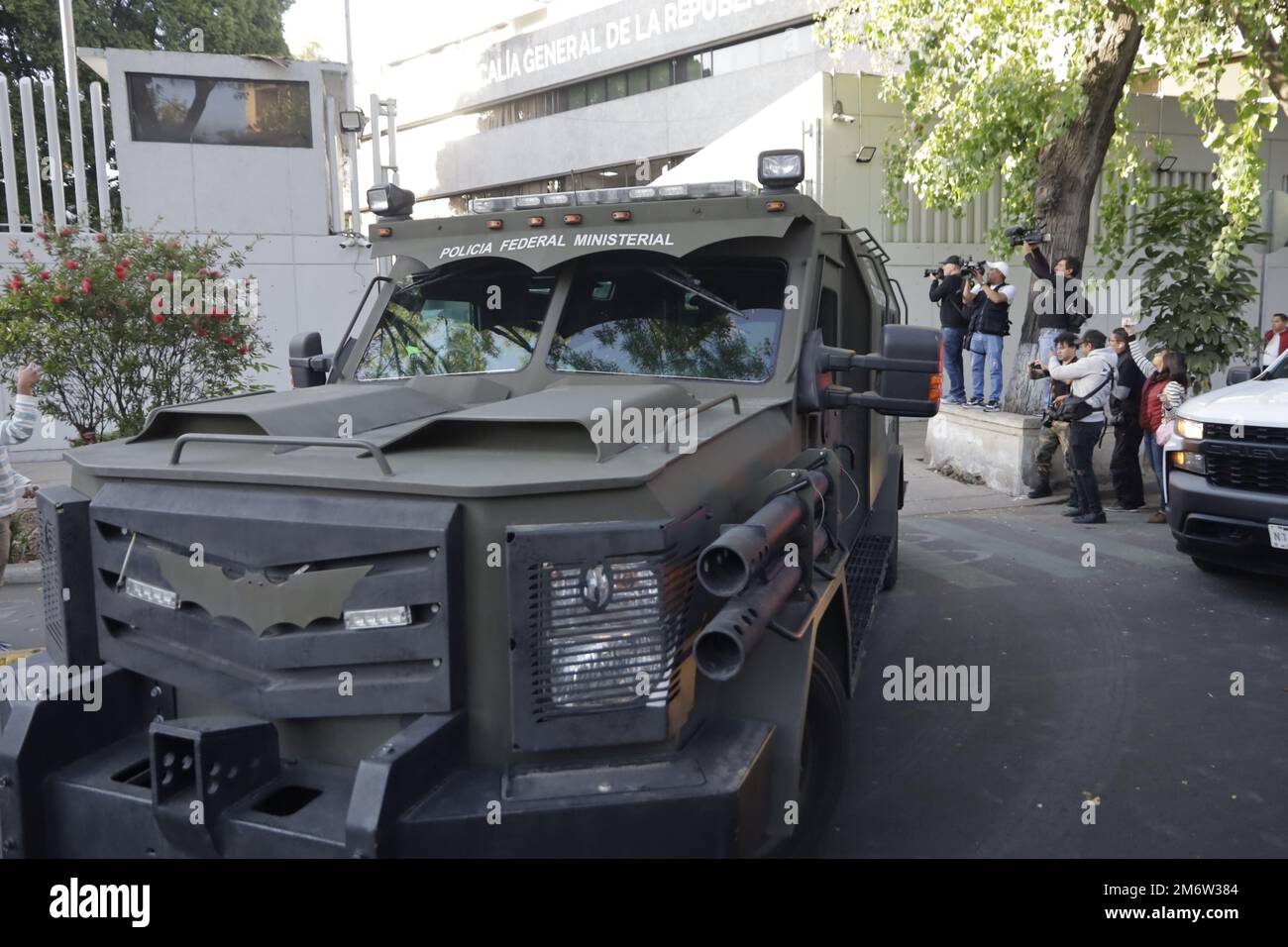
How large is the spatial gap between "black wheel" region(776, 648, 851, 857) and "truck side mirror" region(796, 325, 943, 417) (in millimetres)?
1092

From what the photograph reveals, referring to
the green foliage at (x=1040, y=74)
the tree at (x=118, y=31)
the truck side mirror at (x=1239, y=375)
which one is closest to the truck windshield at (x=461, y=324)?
the truck side mirror at (x=1239, y=375)

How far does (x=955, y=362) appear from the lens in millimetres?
13812

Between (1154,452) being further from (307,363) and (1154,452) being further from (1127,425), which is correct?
(307,363)

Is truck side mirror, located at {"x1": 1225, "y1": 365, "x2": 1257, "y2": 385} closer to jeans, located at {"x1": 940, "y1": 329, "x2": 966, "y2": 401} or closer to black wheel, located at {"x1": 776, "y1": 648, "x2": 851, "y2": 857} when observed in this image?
jeans, located at {"x1": 940, "y1": 329, "x2": 966, "y2": 401}

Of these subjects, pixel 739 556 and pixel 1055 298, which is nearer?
pixel 739 556

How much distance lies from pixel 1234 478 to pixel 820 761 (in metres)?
4.75

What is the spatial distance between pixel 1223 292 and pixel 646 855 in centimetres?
A: 1146

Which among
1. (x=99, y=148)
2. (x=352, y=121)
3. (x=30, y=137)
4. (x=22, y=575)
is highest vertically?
(x=352, y=121)

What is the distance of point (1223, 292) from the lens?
11.8 meters

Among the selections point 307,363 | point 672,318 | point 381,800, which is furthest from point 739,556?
point 307,363

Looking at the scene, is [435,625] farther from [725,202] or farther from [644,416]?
[725,202]

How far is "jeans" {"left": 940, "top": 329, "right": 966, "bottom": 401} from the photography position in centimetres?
1366

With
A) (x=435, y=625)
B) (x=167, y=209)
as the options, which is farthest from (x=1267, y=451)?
(x=167, y=209)

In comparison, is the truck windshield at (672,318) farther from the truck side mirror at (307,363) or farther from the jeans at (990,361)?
the jeans at (990,361)
